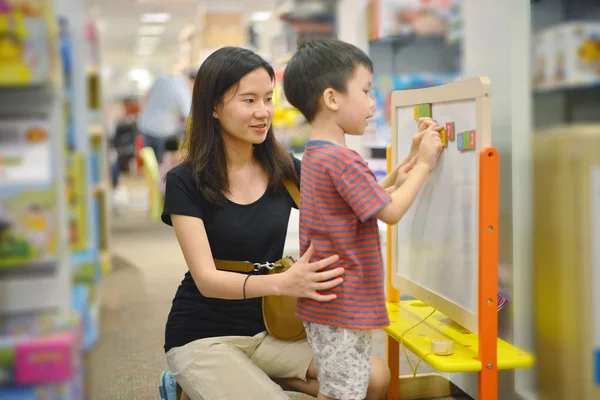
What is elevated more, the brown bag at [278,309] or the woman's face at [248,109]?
the woman's face at [248,109]

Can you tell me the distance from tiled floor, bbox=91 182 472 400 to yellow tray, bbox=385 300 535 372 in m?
0.68

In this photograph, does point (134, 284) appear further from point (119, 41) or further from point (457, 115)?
point (119, 41)

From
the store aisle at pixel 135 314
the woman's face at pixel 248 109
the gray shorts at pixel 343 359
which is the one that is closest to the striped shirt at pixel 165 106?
the store aisle at pixel 135 314

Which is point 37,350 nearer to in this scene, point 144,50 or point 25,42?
point 25,42

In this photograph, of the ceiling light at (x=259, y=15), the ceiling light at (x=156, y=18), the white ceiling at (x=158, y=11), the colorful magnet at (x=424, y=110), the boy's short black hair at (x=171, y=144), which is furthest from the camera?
the ceiling light at (x=259, y=15)

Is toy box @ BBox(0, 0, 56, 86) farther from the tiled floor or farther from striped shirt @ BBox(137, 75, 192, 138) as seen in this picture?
striped shirt @ BBox(137, 75, 192, 138)

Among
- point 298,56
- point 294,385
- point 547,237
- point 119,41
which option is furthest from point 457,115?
point 119,41

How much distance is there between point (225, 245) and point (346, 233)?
1.29ft

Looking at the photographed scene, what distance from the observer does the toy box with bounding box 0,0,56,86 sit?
854 mm

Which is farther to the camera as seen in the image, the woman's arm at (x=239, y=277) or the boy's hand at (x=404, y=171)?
the boy's hand at (x=404, y=171)

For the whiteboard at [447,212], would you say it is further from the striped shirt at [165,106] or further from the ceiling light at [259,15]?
the ceiling light at [259,15]

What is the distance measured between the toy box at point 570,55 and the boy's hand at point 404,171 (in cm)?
57

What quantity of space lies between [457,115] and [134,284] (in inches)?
128

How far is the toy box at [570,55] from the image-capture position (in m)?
0.93
